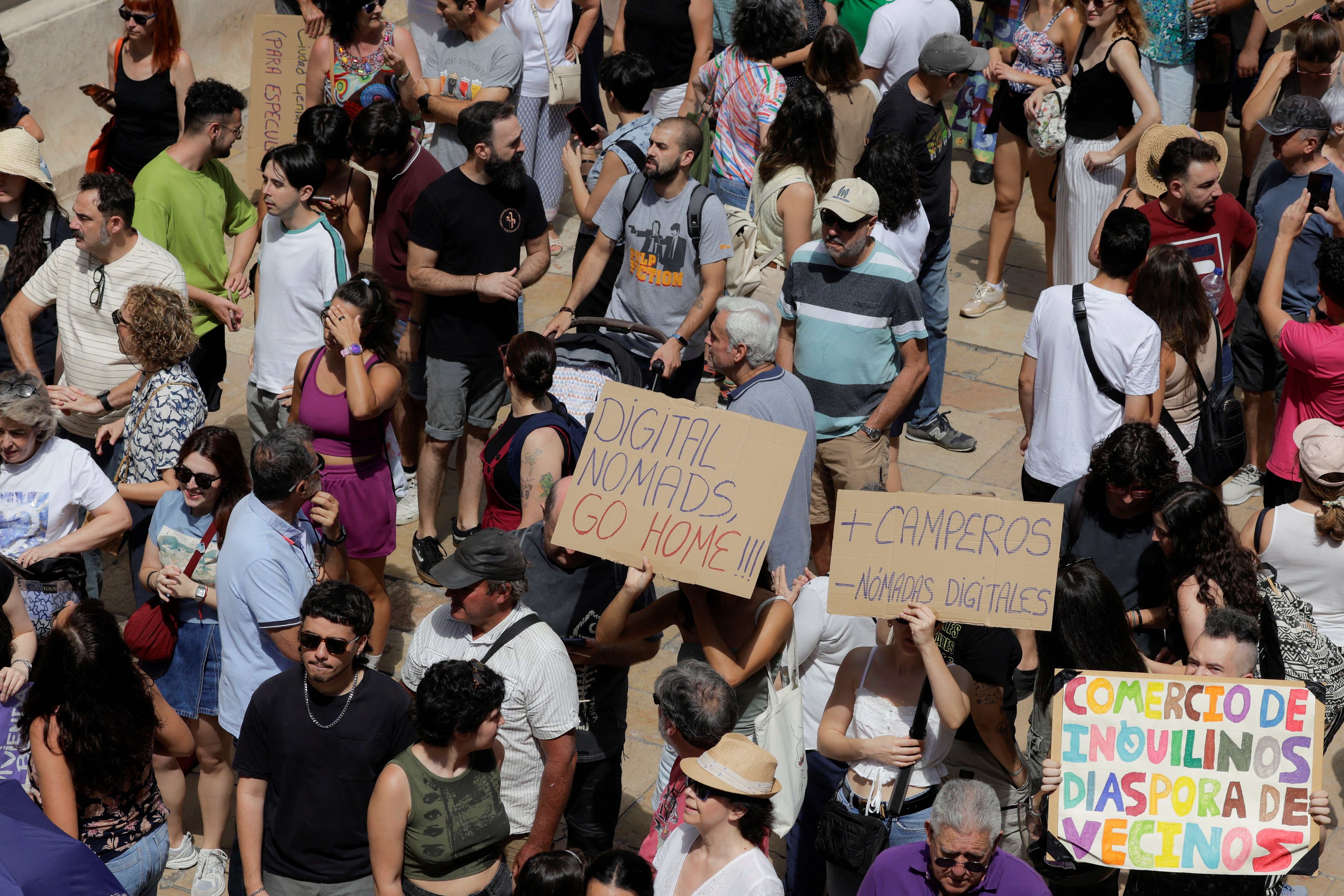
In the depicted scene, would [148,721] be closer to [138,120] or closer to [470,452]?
[470,452]

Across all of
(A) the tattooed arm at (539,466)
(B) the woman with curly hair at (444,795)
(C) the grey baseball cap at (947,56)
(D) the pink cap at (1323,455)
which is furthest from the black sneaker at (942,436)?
(B) the woman with curly hair at (444,795)

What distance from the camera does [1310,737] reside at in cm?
408

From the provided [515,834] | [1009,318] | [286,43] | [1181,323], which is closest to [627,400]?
[515,834]

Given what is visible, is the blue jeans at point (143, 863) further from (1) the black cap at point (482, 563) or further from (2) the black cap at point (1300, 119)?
(2) the black cap at point (1300, 119)

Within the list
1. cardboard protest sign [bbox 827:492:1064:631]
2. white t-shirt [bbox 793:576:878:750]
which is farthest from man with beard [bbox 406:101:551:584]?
cardboard protest sign [bbox 827:492:1064:631]

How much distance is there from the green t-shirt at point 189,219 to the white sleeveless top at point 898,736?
13.5ft

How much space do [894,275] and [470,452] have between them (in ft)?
8.16

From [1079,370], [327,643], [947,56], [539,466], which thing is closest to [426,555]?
[539,466]

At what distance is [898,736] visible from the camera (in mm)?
4309

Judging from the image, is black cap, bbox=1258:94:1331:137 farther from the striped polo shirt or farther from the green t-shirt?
the green t-shirt

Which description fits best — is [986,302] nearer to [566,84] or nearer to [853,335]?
[566,84]

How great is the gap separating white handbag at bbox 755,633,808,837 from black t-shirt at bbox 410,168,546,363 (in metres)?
3.17

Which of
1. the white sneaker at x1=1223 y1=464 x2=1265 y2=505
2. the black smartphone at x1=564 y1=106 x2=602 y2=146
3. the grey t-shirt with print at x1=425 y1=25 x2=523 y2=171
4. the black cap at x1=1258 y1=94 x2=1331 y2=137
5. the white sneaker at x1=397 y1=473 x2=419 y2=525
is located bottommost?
the white sneaker at x1=397 y1=473 x2=419 y2=525

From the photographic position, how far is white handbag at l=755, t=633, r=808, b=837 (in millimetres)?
4387
